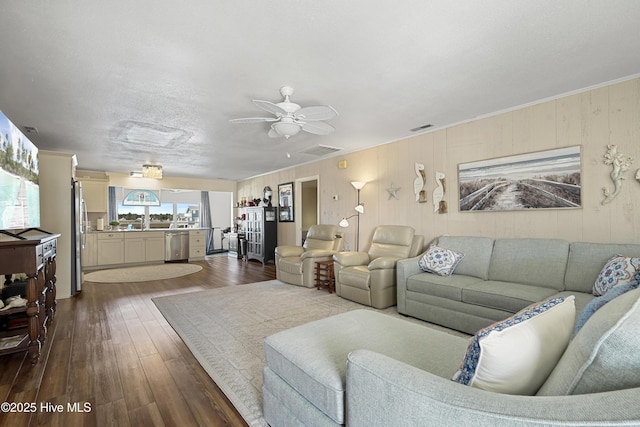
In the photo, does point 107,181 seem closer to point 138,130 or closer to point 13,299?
point 138,130

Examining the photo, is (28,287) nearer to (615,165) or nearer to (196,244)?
(615,165)

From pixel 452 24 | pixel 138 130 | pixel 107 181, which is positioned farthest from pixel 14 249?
pixel 107 181

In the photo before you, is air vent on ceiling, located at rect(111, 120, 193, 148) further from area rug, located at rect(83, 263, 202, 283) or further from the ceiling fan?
area rug, located at rect(83, 263, 202, 283)

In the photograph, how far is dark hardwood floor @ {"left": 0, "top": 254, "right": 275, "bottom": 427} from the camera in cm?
172

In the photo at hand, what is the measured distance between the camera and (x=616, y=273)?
227 centimetres

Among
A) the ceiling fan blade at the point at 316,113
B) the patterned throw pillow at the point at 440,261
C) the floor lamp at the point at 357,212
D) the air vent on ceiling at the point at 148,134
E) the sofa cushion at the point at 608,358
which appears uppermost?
the air vent on ceiling at the point at 148,134

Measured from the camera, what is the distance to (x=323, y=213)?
6027 millimetres

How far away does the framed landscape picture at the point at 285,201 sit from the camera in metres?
7.07

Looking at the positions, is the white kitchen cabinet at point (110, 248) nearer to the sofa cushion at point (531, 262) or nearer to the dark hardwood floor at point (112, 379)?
the dark hardwood floor at point (112, 379)

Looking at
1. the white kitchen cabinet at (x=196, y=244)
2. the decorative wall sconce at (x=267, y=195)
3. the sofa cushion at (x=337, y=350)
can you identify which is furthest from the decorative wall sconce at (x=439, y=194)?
the white kitchen cabinet at (x=196, y=244)

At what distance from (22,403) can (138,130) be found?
319 centimetres

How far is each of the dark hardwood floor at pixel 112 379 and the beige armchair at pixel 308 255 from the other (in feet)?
6.77

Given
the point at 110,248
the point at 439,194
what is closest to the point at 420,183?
the point at 439,194

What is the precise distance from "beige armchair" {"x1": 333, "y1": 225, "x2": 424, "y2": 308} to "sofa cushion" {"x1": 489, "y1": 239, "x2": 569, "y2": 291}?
1073 mm
